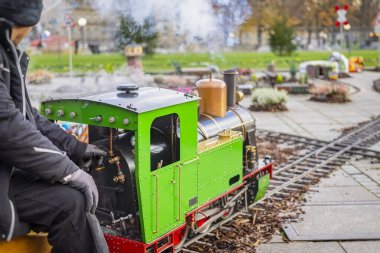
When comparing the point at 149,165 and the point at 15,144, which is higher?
the point at 15,144

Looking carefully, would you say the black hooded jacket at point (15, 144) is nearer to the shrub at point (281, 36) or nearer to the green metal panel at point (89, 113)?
the green metal panel at point (89, 113)

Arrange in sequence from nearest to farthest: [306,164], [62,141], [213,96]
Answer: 1. [62,141]
2. [213,96]
3. [306,164]

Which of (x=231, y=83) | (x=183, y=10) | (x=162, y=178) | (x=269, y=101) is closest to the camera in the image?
(x=162, y=178)

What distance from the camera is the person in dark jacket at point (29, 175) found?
9.87 feet

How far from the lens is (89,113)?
17.7 feet

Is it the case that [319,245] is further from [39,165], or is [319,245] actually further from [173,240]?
[39,165]

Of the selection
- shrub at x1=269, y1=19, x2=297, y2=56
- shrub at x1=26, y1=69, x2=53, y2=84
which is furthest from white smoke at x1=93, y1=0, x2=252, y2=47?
shrub at x1=269, y1=19, x2=297, y2=56

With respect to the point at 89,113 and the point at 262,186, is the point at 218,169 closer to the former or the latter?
the point at 262,186

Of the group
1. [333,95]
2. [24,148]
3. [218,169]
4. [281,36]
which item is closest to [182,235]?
[218,169]

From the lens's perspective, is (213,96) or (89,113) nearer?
(89,113)

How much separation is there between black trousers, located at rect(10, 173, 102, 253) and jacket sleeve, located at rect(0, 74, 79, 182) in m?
0.12

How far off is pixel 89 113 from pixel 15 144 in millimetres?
2405

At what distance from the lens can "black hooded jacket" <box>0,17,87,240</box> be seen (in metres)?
2.98

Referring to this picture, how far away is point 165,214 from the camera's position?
5.53 metres
